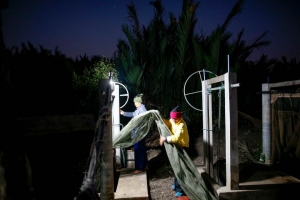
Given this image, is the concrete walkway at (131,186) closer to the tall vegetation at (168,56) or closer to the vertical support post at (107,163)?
the vertical support post at (107,163)

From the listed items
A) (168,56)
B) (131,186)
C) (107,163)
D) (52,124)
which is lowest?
(131,186)

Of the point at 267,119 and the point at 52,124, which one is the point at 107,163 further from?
the point at 267,119

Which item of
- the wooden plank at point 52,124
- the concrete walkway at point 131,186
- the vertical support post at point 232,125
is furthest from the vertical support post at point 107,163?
the vertical support post at point 232,125

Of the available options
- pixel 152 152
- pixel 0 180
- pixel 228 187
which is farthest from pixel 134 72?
pixel 0 180

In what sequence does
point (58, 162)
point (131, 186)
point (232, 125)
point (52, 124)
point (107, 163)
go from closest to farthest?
1. point (52, 124)
2. point (107, 163)
3. point (232, 125)
4. point (131, 186)
5. point (58, 162)

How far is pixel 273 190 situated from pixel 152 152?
209 inches

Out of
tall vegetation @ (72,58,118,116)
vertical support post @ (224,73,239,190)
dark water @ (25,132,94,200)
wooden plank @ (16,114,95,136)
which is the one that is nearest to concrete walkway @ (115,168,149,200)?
dark water @ (25,132,94,200)

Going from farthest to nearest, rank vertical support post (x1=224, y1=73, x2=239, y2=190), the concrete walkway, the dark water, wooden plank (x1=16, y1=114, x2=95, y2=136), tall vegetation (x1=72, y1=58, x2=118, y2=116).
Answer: tall vegetation (x1=72, y1=58, x2=118, y2=116)
the dark water
the concrete walkway
vertical support post (x1=224, y1=73, x2=239, y2=190)
wooden plank (x1=16, y1=114, x2=95, y2=136)

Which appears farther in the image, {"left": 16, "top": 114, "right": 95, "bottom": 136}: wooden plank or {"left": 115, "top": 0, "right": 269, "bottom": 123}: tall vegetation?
{"left": 115, "top": 0, "right": 269, "bottom": 123}: tall vegetation

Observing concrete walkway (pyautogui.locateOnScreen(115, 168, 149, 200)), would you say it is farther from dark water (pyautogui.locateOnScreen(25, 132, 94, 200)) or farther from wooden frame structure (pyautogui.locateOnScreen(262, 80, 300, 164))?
wooden frame structure (pyautogui.locateOnScreen(262, 80, 300, 164))

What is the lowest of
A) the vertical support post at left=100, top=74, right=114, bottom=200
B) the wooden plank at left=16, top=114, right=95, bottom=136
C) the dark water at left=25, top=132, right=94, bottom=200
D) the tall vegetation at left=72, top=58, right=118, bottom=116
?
the dark water at left=25, top=132, right=94, bottom=200

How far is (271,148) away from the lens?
6.36 meters

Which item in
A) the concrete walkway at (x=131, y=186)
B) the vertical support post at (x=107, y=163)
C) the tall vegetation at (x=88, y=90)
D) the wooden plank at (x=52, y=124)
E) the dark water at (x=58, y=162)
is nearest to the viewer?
the wooden plank at (x=52, y=124)

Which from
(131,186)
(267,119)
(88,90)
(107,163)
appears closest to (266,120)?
→ (267,119)
